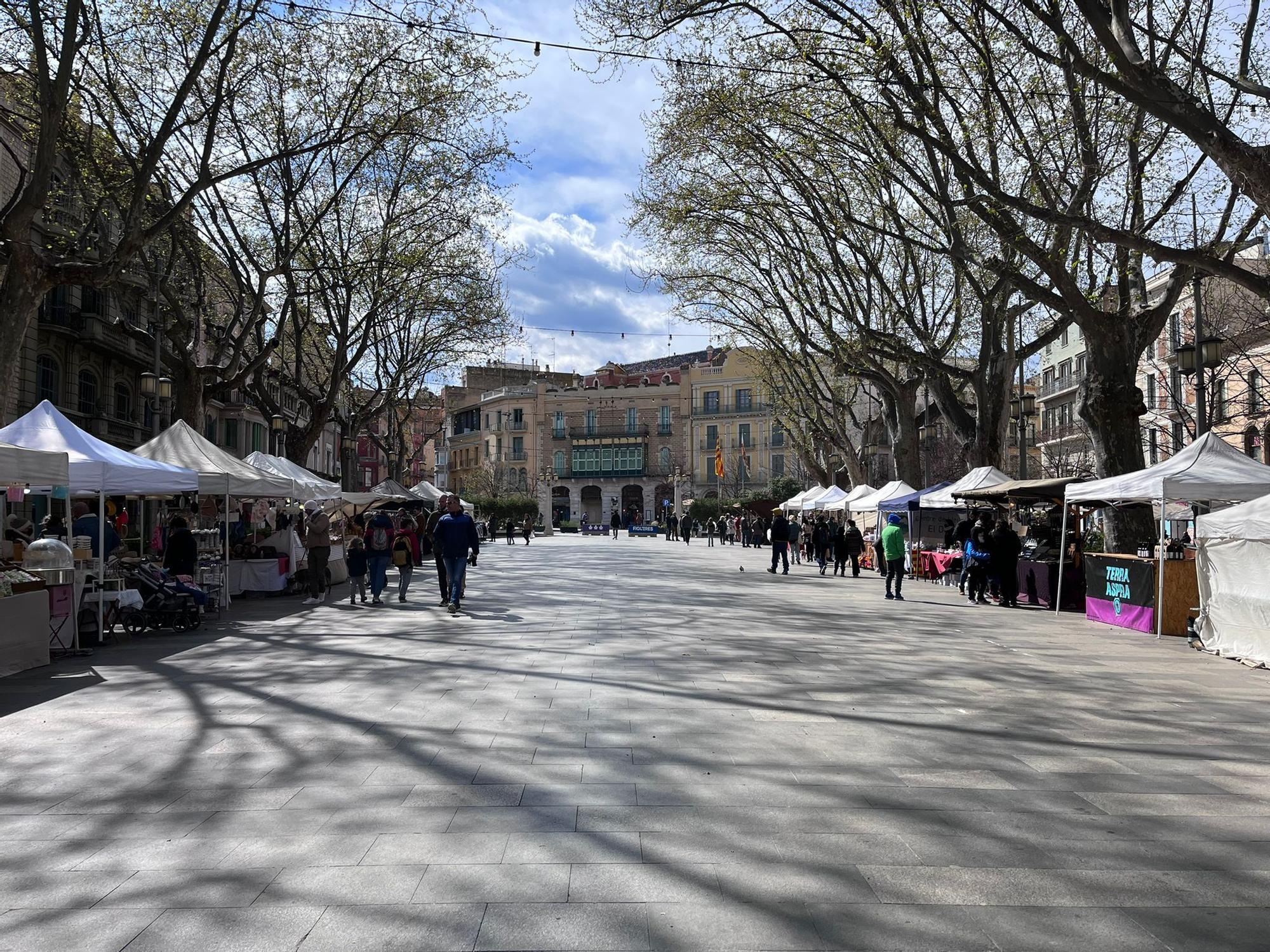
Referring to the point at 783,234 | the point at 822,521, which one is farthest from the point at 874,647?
the point at 822,521

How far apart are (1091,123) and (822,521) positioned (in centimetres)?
1413

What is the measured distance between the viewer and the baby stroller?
11516 mm

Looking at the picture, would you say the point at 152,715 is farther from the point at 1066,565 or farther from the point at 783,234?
the point at 783,234

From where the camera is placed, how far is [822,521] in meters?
26.0

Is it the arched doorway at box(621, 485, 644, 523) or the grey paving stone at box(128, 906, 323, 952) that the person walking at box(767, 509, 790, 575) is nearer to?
the grey paving stone at box(128, 906, 323, 952)

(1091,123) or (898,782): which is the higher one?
(1091,123)

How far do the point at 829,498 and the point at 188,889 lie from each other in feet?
92.9

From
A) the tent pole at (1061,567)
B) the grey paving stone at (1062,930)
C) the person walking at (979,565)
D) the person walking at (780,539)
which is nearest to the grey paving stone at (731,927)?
the grey paving stone at (1062,930)

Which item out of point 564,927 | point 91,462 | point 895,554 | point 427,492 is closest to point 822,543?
point 895,554

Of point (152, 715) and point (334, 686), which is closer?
point (152, 715)

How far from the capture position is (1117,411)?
14273 millimetres

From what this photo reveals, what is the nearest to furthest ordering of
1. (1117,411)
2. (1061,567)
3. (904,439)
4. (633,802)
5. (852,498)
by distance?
(633,802)
(1117,411)
(1061,567)
(904,439)
(852,498)

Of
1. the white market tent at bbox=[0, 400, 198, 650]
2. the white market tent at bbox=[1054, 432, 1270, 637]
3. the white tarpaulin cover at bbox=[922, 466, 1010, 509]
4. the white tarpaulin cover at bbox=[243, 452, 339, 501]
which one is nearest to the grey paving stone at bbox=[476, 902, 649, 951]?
the white market tent at bbox=[0, 400, 198, 650]

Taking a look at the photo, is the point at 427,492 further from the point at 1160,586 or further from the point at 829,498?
the point at 1160,586
